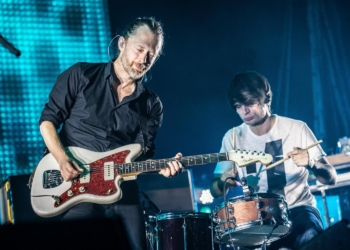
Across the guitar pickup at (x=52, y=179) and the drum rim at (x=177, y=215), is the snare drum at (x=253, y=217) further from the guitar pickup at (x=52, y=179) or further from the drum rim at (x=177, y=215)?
the guitar pickup at (x=52, y=179)

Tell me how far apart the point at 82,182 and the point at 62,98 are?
62 centimetres

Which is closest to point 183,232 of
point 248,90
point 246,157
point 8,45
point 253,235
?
point 253,235

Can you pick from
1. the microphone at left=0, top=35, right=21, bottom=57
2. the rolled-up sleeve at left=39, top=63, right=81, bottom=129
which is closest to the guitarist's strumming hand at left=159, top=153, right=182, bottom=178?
the rolled-up sleeve at left=39, top=63, right=81, bottom=129

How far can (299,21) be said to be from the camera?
A: 22.5 feet

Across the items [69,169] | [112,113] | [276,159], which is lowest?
[276,159]

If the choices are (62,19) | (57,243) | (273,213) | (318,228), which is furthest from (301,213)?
(62,19)

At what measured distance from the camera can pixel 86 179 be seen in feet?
11.0

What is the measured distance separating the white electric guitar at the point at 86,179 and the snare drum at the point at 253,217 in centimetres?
75

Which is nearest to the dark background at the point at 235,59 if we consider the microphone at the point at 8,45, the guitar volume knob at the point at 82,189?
the microphone at the point at 8,45

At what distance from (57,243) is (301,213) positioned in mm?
2933

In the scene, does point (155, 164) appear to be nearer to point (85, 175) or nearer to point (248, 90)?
point (85, 175)

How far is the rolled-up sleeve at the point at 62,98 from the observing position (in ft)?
11.2

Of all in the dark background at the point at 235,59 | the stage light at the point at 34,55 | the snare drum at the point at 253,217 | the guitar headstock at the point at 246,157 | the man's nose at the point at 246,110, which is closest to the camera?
the snare drum at the point at 253,217

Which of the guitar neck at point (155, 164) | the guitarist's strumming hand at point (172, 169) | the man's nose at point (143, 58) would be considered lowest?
the guitarist's strumming hand at point (172, 169)
